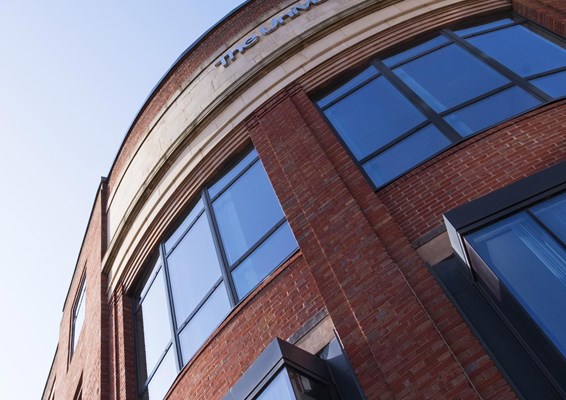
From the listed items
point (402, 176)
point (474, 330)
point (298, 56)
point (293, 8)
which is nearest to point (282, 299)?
point (402, 176)

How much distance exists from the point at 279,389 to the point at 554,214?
126 inches

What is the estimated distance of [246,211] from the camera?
Answer: 10125mm

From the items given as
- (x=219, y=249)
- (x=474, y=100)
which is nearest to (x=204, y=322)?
(x=219, y=249)

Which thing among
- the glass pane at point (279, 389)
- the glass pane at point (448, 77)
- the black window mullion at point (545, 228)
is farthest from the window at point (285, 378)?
the glass pane at point (448, 77)

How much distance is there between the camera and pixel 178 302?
10.3 m

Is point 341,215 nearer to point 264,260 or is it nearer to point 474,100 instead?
point 264,260

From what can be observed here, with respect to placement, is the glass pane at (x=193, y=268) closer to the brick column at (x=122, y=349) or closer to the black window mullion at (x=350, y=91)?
the brick column at (x=122, y=349)

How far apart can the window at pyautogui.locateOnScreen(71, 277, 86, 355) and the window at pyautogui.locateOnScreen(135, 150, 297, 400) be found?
162 inches

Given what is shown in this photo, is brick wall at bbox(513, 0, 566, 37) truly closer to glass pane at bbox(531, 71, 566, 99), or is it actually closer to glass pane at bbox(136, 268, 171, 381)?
glass pane at bbox(531, 71, 566, 99)

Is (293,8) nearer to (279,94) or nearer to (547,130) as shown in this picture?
(279,94)

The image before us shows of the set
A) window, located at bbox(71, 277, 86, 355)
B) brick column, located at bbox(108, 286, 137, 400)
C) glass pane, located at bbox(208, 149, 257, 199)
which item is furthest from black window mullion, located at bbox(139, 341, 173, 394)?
window, located at bbox(71, 277, 86, 355)

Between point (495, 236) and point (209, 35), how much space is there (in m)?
9.02

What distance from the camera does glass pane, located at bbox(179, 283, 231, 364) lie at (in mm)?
9164

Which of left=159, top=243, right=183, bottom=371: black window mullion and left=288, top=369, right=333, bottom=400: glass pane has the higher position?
left=159, top=243, right=183, bottom=371: black window mullion
